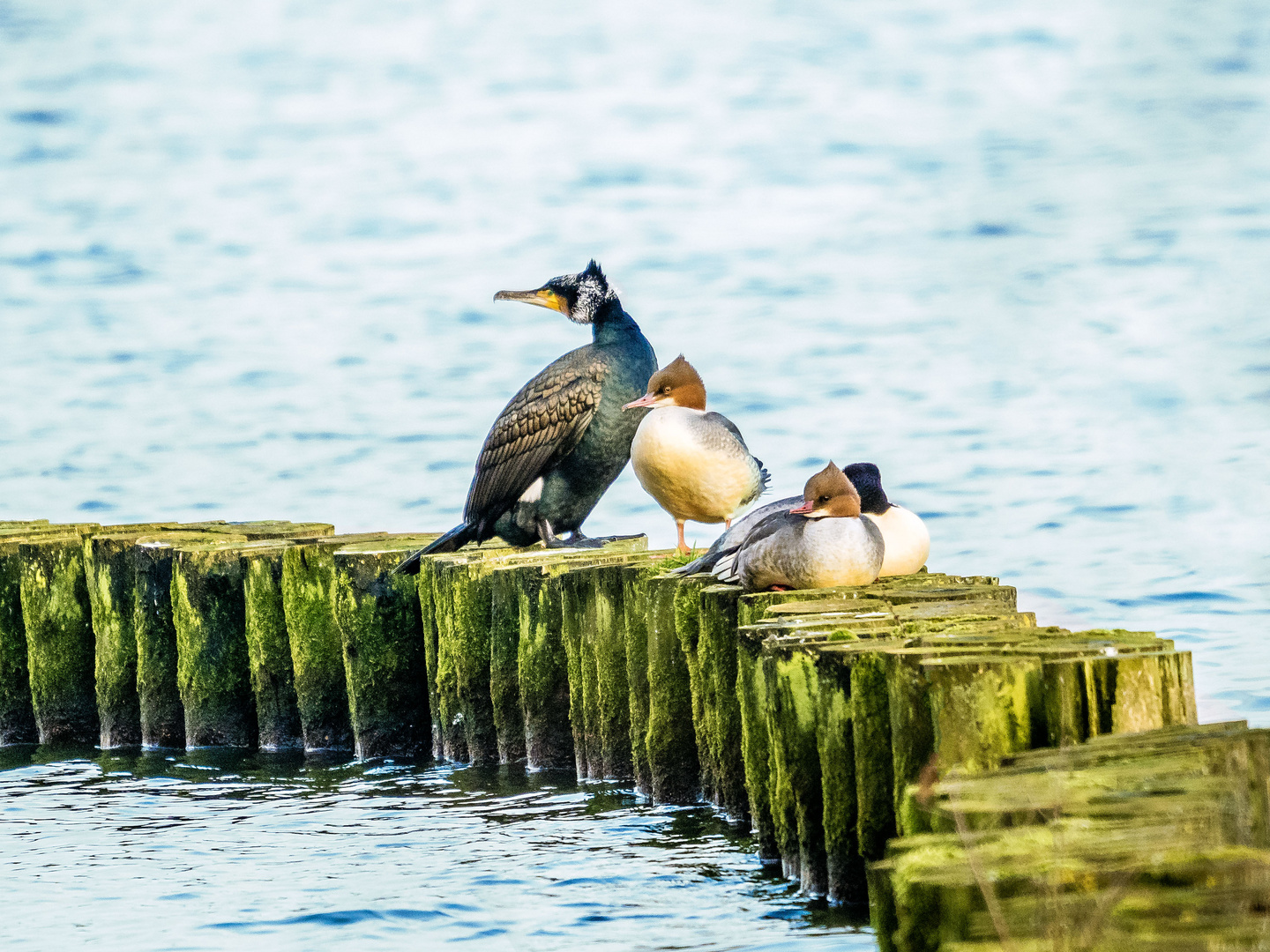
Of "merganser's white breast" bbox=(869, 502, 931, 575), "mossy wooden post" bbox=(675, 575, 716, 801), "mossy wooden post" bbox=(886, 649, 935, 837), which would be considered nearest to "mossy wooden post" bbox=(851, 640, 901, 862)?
"mossy wooden post" bbox=(886, 649, 935, 837)

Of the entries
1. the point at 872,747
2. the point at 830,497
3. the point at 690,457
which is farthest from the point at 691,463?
the point at 872,747

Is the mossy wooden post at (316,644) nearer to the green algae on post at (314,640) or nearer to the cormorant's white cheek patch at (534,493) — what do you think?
the green algae on post at (314,640)

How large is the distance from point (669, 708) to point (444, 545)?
245cm

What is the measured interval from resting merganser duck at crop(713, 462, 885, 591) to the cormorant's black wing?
9.00 ft

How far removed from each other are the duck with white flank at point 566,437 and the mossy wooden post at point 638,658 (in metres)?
1.87

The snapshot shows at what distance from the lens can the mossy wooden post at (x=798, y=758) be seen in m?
5.52

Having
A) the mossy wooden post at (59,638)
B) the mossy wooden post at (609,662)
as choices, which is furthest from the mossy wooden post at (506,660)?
the mossy wooden post at (59,638)

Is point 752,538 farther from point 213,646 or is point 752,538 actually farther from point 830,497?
point 213,646

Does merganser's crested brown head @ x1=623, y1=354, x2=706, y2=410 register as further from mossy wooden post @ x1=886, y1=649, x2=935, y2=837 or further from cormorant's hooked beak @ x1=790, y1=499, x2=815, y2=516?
mossy wooden post @ x1=886, y1=649, x2=935, y2=837

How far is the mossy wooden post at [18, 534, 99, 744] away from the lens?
10.4m

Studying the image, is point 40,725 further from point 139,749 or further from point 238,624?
point 238,624

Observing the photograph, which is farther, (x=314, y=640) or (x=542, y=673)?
(x=314, y=640)

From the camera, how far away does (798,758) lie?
18.5 feet

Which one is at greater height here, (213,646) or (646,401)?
(646,401)
